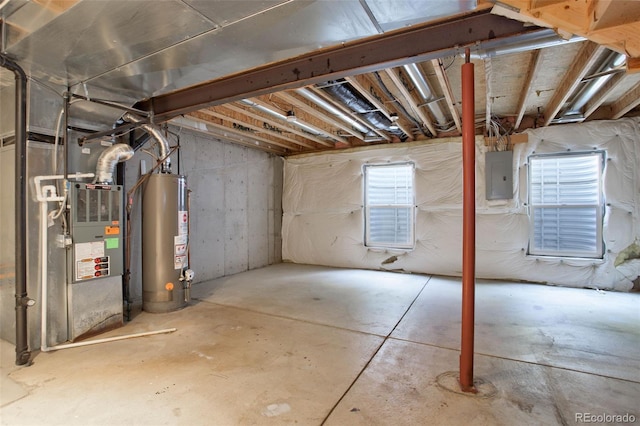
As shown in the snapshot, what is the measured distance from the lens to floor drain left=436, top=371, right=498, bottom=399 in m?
1.73

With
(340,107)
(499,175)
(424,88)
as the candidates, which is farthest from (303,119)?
(499,175)

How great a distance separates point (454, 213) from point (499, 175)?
0.83 m

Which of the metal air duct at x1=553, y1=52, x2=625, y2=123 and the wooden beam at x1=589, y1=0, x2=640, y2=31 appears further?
the metal air duct at x1=553, y1=52, x2=625, y2=123

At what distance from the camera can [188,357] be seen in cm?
216

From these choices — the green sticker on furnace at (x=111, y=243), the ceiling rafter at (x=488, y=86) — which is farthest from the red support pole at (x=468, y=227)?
the green sticker on furnace at (x=111, y=243)

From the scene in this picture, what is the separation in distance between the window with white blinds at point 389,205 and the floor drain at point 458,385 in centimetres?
331

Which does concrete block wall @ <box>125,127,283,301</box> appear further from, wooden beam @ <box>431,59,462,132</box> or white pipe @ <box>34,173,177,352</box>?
wooden beam @ <box>431,59,462,132</box>

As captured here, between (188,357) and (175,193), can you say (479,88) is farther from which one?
(188,357)

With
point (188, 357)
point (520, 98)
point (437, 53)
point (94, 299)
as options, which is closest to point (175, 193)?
point (94, 299)

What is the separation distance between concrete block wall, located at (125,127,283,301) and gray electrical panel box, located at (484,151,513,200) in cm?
373

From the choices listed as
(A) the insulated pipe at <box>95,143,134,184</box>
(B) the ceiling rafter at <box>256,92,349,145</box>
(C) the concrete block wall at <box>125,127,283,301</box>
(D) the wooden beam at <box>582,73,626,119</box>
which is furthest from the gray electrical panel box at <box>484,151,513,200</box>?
(A) the insulated pipe at <box>95,143,134,184</box>

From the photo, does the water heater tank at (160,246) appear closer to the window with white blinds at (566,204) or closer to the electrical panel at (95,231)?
the electrical panel at (95,231)

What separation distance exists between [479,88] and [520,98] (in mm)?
616

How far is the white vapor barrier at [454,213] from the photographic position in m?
3.86
